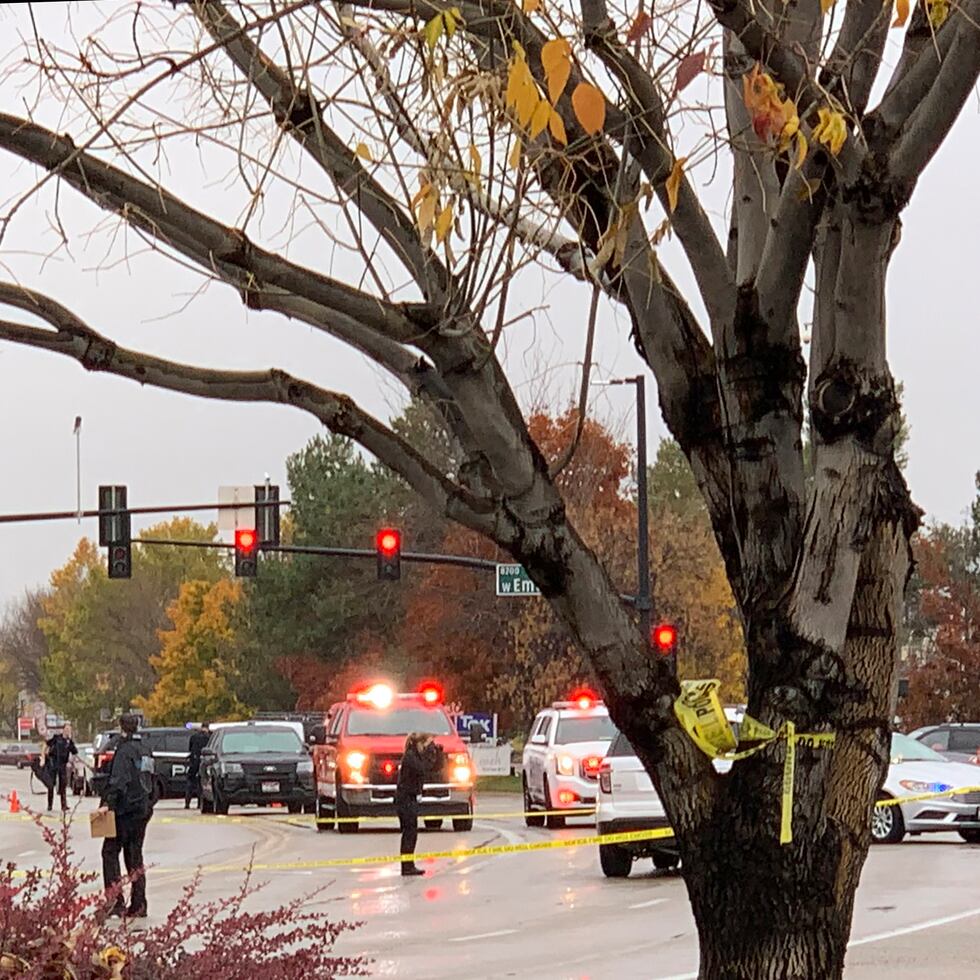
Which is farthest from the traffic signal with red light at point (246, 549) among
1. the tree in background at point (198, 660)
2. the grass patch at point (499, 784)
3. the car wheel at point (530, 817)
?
the tree in background at point (198, 660)

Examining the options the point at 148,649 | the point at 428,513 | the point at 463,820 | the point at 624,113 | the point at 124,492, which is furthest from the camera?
the point at 148,649

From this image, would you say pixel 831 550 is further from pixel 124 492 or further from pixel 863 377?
pixel 124 492

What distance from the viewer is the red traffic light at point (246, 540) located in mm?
35469

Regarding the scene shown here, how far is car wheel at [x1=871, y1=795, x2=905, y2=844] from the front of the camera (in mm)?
24406

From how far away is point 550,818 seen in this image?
31.0 metres

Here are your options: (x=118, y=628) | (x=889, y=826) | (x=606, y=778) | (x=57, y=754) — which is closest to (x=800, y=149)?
(x=606, y=778)

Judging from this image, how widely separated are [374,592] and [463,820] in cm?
4759

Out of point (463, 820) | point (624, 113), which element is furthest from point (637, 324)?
point (463, 820)

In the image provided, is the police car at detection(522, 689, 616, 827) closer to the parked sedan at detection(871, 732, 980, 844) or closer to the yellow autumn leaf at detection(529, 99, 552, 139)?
the parked sedan at detection(871, 732, 980, 844)

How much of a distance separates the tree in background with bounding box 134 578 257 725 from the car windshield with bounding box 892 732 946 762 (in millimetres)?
76891

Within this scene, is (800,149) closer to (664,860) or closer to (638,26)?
(638,26)

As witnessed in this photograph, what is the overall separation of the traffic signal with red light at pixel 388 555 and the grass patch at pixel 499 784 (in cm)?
1683

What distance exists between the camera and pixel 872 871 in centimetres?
2041

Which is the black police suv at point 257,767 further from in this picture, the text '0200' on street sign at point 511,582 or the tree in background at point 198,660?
the tree in background at point 198,660
